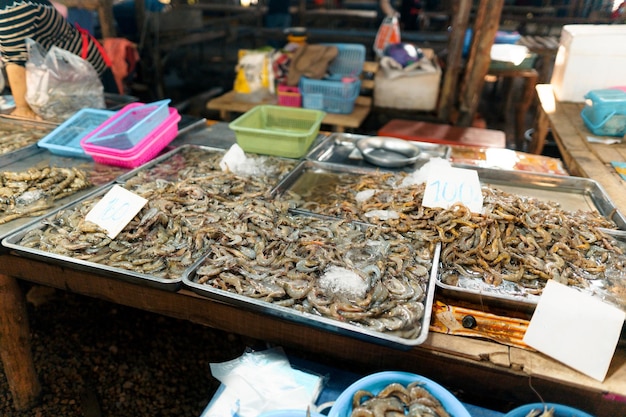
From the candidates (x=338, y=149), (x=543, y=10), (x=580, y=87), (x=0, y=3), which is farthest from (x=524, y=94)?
(x=0, y=3)

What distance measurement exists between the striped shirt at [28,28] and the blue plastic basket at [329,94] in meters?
2.83

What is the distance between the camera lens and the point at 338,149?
3.67 meters

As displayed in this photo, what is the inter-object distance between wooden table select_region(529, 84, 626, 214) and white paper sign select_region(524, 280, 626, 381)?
1.31m

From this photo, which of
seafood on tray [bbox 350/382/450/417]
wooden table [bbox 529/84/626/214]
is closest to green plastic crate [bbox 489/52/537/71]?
wooden table [bbox 529/84/626/214]

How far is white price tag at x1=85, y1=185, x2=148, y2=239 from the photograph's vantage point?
2.32 m

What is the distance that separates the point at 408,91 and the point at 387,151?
2.84 metres

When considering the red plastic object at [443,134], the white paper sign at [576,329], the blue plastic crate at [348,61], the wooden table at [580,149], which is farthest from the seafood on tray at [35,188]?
the blue plastic crate at [348,61]

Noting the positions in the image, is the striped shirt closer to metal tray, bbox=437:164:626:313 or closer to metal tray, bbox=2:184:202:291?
metal tray, bbox=2:184:202:291

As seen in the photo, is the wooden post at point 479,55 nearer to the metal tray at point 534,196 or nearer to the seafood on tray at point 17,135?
the metal tray at point 534,196

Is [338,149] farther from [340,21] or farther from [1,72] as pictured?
[340,21]

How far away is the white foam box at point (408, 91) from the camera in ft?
19.1

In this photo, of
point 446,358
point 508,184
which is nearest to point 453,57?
point 508,184

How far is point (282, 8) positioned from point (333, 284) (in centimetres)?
1051

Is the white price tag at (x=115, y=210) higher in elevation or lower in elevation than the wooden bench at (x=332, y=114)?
higher
